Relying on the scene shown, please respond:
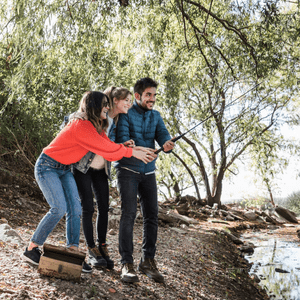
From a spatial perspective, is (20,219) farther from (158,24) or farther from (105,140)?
(158,24)

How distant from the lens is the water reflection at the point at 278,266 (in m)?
4.39

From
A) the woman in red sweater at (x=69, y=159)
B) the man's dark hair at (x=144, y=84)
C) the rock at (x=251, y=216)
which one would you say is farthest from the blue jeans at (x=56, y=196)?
the rock at (x=251, y=216)

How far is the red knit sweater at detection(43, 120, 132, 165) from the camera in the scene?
258 cm

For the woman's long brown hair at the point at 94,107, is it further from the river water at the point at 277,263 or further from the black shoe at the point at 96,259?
the river water at the point at 277,263

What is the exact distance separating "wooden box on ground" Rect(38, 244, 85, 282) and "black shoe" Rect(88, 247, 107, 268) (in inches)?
16.9

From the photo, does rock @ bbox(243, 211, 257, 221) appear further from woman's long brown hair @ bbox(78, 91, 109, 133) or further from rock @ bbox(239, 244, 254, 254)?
woman's long brown hair @ bbox(78, 91, 109, 133)

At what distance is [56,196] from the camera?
2570 mm

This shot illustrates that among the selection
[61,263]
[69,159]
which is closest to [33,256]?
[61,263]

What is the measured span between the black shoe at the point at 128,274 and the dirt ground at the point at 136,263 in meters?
0.06

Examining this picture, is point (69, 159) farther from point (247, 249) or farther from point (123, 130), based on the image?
point (247, 249)

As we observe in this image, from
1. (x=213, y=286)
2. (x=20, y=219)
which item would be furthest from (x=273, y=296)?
(x=20, y=219)

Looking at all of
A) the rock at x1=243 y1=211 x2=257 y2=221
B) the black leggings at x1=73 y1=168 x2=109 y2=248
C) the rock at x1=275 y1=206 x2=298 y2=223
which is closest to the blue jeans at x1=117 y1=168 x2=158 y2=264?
the black leggings at x1=73 y1=168 x2=109 y2=248

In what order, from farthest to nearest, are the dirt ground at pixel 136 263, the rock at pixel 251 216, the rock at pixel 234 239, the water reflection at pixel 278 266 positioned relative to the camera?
the rock at pixel 251 216 → the rock at pixel 234 239 → the water reflection at pixel 278 266 → the dirt ground at pixel 136 263

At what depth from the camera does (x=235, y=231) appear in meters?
8.95
